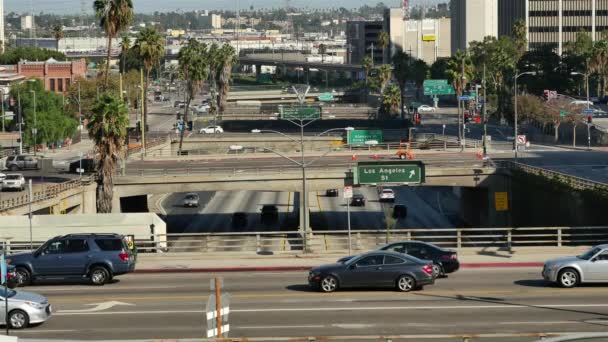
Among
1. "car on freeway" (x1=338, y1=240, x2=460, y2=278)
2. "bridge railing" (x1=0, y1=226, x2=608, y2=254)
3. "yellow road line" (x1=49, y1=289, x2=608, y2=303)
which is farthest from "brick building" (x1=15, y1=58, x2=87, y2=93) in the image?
"yellow road line" (x1=49, y1=289, x2=608, y2=303)

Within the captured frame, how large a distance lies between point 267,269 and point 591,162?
55.6m

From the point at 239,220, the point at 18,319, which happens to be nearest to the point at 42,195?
the point at 239,220

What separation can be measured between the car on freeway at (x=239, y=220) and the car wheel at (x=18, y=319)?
54.8 meters

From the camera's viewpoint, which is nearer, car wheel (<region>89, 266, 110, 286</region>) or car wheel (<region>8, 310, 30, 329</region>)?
car wheel (<region>8, 310, 30, 329</region>)

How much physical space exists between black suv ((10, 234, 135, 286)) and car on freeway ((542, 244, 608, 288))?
13.7 meters

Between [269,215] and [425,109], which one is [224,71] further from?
[269,215]

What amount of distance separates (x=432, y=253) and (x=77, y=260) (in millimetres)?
11491

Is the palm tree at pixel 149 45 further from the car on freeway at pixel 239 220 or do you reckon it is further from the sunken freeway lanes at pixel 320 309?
the sunken freeway lanes at pixel 320 309

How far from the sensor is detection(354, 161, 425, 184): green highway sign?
69.3m

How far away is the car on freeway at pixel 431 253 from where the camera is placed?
124 feet

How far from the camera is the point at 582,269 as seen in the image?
34406 millimetres

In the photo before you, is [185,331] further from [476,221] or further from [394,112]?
[394,112]

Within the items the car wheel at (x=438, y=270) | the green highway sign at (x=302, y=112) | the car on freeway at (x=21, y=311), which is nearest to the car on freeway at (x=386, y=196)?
the green highway sign at (x=302, y=112)

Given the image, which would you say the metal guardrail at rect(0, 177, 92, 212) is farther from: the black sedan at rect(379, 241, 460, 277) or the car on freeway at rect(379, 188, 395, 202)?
the black sedan at rect(379, 241, 460, 277)
